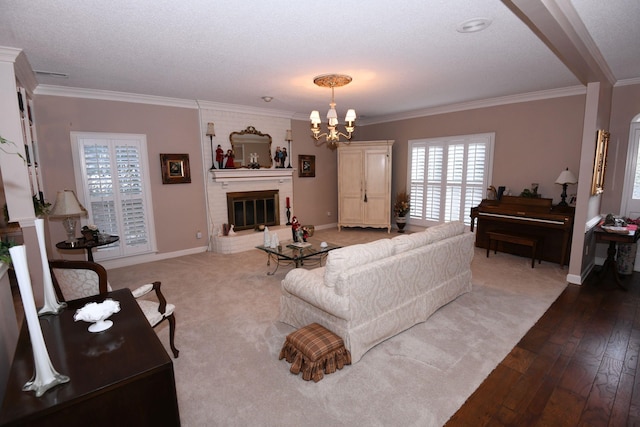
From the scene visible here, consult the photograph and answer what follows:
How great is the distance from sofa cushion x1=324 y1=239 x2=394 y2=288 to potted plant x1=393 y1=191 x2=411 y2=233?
14.5ft

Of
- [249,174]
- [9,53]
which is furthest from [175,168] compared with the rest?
[9,53]

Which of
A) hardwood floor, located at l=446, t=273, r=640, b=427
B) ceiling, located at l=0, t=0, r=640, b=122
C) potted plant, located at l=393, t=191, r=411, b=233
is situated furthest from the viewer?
potted plant, located at l=393, t=191, r=411, b=233

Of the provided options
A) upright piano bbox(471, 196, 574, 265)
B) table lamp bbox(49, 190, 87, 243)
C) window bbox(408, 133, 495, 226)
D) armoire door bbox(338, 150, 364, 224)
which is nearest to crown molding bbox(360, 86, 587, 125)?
window bbox(408, 133, 495, 226)

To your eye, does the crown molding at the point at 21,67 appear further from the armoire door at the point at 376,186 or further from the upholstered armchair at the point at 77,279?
the armoire door at the point at 376,186

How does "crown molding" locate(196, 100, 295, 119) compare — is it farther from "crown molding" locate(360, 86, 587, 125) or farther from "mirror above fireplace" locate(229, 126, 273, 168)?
"crown molding" locate(360, 86, 587, 125)

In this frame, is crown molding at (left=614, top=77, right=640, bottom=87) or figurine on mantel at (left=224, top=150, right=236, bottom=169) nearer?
crown molding at (left=614, top=77, right=640, bottom=87)

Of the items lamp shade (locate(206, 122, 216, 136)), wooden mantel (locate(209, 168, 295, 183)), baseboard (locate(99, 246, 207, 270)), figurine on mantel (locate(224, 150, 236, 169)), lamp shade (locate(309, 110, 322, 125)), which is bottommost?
baseboard (locate(99, 246, 207, 270))

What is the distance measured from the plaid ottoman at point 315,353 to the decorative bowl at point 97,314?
1.26 metres

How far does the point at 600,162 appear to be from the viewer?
159 inches

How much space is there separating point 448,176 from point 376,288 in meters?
4.53

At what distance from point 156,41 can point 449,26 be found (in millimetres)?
2528

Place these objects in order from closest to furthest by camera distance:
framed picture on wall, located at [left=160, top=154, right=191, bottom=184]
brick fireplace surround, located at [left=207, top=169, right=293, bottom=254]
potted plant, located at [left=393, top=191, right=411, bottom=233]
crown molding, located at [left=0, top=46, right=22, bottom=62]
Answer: crown molding, located at [left=0, top=46, right=22, bottom=62], framed picture on wall, located at [left=160, top=154, right=191, bottom=184], brick fireplace surround, located at [left=207, top=169, right=293, bottom=254], potted plant, located at [left=393, top=191, right=411, bottom=233]

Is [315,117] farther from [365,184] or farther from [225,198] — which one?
[365,184]

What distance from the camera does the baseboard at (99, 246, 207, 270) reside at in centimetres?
491
